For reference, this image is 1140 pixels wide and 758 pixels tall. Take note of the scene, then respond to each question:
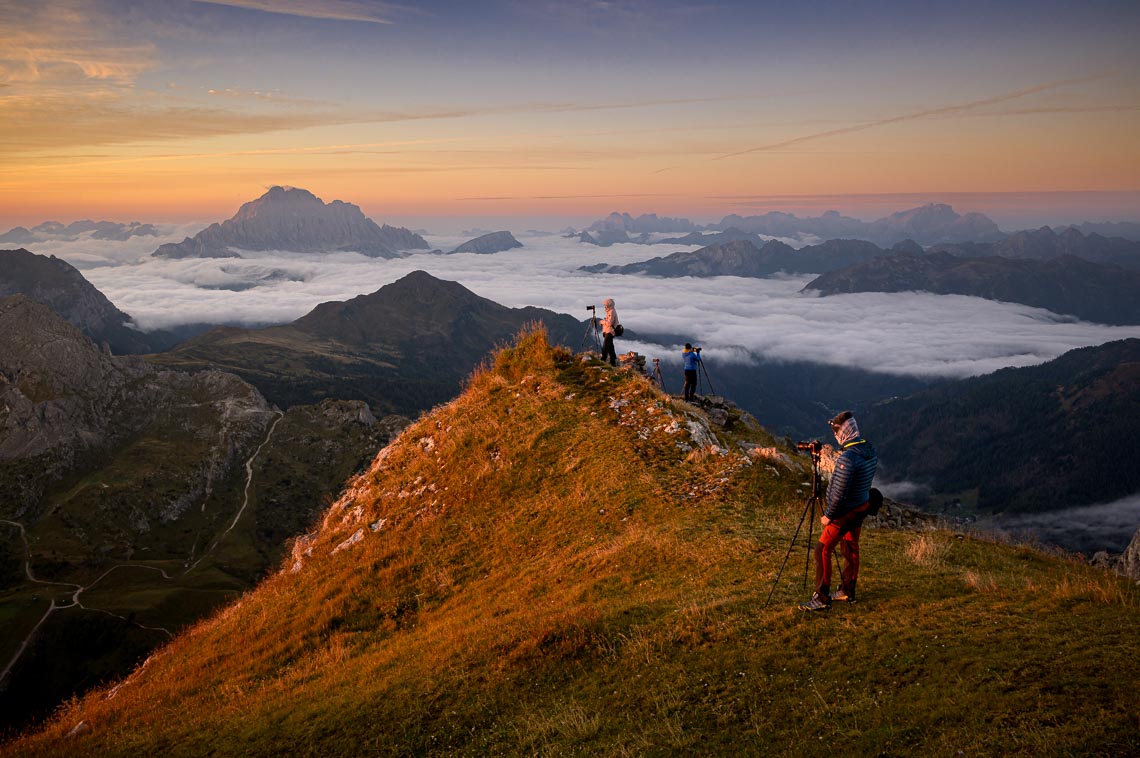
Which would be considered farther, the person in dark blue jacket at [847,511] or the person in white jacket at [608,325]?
the person in white jacket at [608,325]

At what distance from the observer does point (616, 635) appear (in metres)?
12.1

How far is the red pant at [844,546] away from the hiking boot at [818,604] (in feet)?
0.32

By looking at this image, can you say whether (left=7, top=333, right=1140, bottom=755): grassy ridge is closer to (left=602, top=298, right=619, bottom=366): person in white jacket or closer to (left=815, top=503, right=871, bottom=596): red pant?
(left=815, top=503, right=871, bottom=596): red pant

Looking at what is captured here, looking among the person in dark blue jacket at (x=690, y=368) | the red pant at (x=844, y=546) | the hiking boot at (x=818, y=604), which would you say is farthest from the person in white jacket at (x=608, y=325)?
the hiking boot at (x=818, y=604)

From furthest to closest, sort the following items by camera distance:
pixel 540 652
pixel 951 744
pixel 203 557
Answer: pixel 203 557 → pixel 540 652 → pixel 951 744

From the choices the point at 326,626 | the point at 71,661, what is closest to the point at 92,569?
the point at 71,661

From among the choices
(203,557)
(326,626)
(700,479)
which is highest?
(700,479)

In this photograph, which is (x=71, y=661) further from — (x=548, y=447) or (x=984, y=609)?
(x=984, y=609)

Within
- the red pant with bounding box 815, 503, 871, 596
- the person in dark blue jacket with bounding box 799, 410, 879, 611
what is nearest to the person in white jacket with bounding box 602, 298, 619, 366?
the person in dark blue jacket with bounding box 799, 410, 879, 611

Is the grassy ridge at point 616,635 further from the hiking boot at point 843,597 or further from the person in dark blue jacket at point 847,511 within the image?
the person in dark blue jacket at point 847,511

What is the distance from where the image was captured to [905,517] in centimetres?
2170

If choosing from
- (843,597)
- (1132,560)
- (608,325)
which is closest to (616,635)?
(843,597)

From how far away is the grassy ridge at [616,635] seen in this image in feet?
28.5

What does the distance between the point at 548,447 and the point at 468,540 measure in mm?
5493
